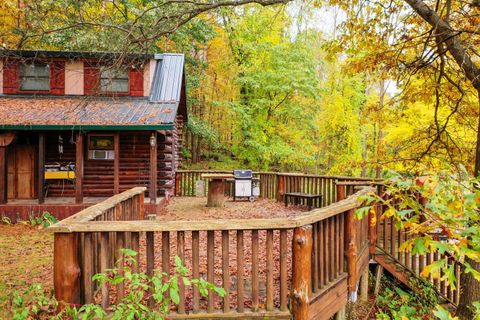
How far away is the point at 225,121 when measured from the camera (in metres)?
24.8

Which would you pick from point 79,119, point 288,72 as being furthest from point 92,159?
point 288,72

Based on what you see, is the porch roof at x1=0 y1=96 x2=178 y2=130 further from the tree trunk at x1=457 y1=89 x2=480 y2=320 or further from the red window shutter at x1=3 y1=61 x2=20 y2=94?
the tree trunk at x1=457 y1=89 x2=480 y2=320

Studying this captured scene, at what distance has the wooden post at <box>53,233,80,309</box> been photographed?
3.17m

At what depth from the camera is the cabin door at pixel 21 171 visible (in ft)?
38.0

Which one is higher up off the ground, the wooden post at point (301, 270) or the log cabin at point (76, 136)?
the log cabin at point (76, 136)

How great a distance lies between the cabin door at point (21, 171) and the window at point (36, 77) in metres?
2.40

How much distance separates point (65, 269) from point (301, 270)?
224 cm

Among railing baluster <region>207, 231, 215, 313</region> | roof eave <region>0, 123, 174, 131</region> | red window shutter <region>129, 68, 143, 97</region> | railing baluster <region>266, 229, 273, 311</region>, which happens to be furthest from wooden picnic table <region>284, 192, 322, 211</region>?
railing baluster <region>207, 231, 215, 313</region>

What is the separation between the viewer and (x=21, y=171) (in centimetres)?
1167

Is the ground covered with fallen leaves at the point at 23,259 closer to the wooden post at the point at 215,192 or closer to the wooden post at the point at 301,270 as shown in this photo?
the wooden post at the point at 301,270

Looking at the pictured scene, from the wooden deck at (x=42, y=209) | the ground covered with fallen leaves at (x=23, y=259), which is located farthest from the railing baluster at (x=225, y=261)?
the wooden deck at (x=42, y=209)

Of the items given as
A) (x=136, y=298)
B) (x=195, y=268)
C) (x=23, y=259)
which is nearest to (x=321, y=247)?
(x=195, y=268)

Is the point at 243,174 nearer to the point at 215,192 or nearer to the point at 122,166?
the point at 215,192

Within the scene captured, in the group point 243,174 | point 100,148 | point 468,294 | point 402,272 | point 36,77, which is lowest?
point 402,272
